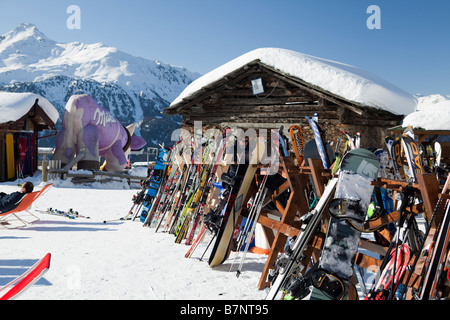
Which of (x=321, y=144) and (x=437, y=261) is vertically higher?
(x=321, y=144)

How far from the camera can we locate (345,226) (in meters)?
2.69

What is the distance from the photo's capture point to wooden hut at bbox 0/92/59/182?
16094 millimetres

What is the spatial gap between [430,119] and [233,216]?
765 centimetres

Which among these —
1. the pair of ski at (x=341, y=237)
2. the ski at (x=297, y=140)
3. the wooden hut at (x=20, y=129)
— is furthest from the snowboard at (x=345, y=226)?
the wooden hut at (x=20, y=129)

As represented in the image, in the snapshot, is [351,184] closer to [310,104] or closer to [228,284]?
[228,284]

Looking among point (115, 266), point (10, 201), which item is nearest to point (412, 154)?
point (115, 266)

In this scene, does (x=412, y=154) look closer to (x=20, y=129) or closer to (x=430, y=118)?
(x=430, y=118)

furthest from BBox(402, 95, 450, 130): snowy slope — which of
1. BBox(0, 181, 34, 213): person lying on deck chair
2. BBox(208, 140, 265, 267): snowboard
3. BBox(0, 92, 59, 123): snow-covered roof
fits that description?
BBox(0, 92, 59, 123): snow-covered roof

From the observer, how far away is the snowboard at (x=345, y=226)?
2492 millimetres

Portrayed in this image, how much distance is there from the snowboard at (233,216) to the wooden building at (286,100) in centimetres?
503

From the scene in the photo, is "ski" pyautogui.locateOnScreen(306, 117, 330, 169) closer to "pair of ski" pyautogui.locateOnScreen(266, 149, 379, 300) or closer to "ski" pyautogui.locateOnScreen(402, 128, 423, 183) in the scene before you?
"pair of ski" pyautogui.locateOnScreen(266, 149, 379, 300)

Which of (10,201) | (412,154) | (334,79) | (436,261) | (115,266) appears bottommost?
(115,266)

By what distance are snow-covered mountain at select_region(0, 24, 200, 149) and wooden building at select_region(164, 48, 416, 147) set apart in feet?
327

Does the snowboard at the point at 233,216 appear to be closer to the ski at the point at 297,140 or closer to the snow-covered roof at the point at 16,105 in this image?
the ski at the point at 297,140
